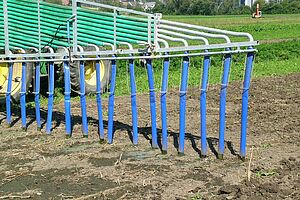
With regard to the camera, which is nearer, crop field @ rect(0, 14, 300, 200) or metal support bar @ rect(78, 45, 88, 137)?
crop field @ rect(0, 14, 300, 200)

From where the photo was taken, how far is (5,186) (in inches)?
230

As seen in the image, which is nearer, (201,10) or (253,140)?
(253,140)

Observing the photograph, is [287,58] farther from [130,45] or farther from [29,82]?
[130,45]

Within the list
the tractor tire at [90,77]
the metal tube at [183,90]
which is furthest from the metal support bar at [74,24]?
the tractor tire at [90,77]

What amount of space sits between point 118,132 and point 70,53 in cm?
143

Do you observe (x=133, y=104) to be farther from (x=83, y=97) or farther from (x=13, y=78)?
(x=13, y=78)

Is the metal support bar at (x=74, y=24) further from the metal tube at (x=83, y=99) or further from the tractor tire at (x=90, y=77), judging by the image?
the tractor tire at (x=90, y=77)

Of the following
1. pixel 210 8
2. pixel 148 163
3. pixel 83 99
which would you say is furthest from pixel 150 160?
pixel 210 8

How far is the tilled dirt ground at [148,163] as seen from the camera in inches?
216

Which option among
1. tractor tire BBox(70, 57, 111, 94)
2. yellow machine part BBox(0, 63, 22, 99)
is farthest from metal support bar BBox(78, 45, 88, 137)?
tractor tire BBox(70, 57, 111, 94)

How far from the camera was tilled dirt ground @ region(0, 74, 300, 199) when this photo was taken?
18.0ft

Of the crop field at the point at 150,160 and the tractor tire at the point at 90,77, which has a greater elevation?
the tractor tire at the point at 90,77

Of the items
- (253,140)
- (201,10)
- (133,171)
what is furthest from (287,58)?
(201,10)

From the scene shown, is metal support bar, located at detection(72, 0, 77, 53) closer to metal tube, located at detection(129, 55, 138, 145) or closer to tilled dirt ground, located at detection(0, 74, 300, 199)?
metal tube, located at detection(129, 55, 138, 145)
